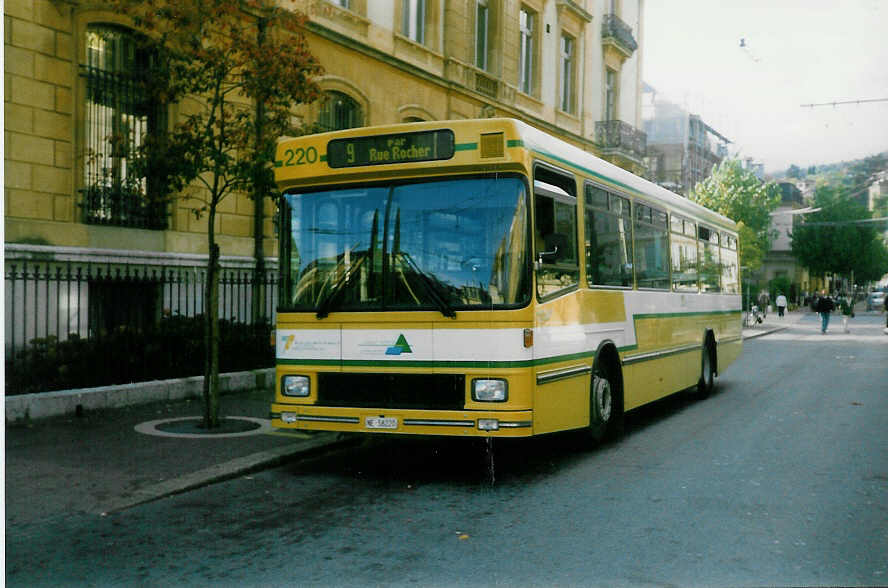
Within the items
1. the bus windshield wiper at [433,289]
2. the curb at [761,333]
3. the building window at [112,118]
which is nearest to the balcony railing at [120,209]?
the building window at [112,118]

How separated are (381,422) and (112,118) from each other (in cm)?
815

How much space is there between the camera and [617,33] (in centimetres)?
2805

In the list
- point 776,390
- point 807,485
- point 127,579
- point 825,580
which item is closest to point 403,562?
point 127,579

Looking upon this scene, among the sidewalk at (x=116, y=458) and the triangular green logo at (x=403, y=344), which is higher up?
the triangular green logo at (x=403, y=344)

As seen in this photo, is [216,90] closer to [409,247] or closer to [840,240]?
[409,247]

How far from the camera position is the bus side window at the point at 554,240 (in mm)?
7289

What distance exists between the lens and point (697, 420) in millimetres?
11172

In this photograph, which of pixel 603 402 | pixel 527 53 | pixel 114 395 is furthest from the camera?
pixel 527 53

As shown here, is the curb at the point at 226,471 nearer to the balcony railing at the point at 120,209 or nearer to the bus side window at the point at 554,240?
the bus side window at the point at 554,240

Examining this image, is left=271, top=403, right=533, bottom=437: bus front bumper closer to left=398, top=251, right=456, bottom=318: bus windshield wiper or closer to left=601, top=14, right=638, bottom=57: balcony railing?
left=398, top=251, right=456, bottom=318: bus windshield wiper

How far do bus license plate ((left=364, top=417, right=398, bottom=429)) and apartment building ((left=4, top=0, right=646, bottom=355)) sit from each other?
444 centimetres

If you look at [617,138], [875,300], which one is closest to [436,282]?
[617,138]

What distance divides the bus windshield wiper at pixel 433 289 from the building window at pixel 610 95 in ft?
76.0

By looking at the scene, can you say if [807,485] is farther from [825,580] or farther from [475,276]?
[475,276]
